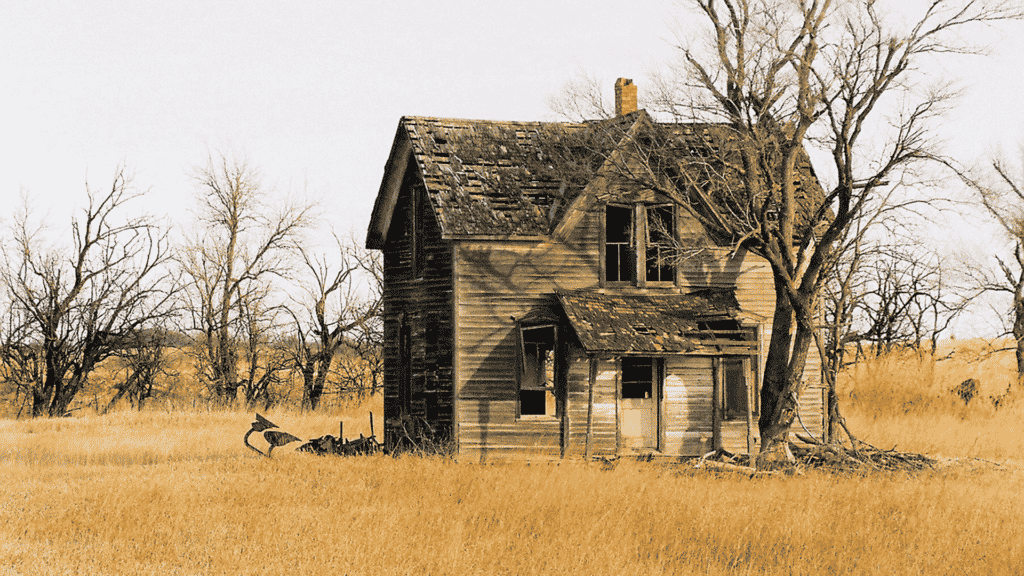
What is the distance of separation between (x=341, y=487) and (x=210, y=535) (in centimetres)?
335

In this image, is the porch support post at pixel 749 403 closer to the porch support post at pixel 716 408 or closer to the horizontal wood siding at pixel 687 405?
the porch support post at pixel 716 408

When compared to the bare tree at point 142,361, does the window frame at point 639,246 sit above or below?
above

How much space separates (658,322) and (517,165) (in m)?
4.35

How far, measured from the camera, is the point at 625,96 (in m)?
22.0

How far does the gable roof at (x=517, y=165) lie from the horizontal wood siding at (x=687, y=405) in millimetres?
3638

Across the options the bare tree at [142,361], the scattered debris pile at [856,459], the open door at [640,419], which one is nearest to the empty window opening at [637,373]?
the open door at [640,419]

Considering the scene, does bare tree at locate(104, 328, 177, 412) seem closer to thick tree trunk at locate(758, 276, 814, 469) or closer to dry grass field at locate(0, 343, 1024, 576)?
dry grass field at locate(0, 343, 1024, 576)

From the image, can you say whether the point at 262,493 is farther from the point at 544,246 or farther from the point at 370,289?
the point at 370,289

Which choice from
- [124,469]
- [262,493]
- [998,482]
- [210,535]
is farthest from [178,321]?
[998,482]

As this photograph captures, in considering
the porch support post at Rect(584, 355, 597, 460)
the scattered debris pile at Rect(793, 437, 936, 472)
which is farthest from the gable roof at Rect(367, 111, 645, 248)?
the scattered debris pile at Rect(793, 437, 936, 472)

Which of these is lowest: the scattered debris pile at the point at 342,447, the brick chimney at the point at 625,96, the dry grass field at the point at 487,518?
the dry grass field at the point at 487,518

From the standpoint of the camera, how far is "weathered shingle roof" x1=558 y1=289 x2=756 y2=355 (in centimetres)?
1759

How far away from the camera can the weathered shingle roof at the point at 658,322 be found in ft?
57.7

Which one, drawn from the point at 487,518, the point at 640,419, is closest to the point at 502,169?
the point at 640,419
